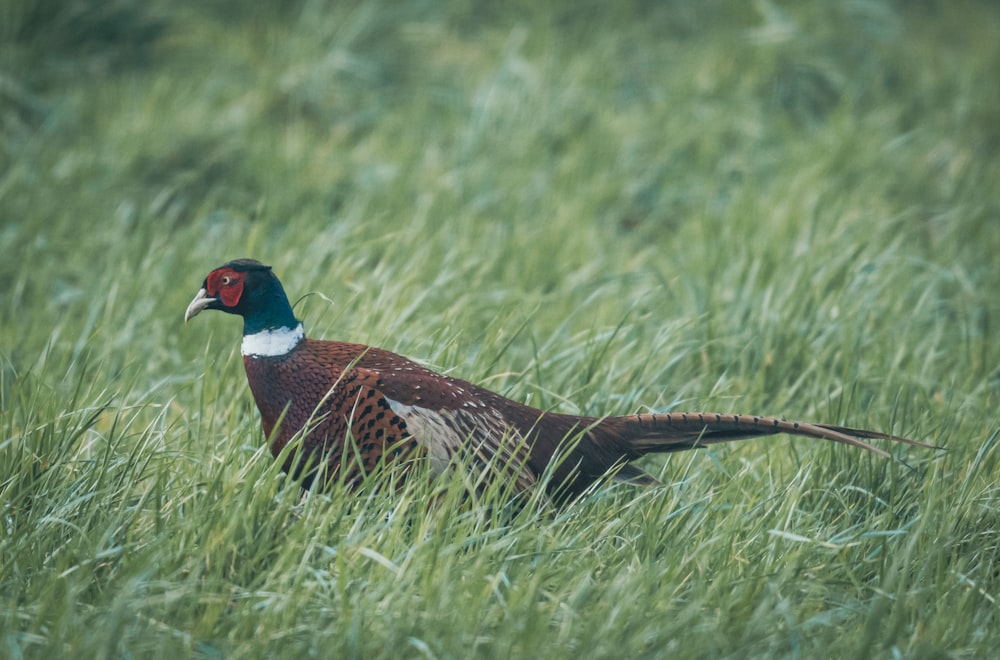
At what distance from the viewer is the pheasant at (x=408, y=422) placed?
9.44ft

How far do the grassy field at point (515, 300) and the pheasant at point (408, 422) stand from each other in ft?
0.37

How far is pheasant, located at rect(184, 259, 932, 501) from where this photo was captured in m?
2.88

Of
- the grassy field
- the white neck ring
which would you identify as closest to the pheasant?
the white neck ring

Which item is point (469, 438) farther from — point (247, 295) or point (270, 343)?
point (247, 295)

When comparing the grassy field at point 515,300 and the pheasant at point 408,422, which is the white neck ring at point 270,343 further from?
the grassy field at point 515,300

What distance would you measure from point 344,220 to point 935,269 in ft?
7.38

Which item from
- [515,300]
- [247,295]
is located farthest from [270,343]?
[515,300]

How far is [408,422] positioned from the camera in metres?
2.88

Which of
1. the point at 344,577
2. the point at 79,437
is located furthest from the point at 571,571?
the point at 79,437

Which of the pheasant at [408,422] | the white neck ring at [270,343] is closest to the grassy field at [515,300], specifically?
the pheasant at [408,422]

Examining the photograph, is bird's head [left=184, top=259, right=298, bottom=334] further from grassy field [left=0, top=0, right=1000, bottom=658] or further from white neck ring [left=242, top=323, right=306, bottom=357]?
grassy field [left=0, top=0, right=1000, bottom=658]

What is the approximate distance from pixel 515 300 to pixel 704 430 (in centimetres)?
125

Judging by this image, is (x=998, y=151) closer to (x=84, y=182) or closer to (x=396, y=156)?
(x=396, y=156)

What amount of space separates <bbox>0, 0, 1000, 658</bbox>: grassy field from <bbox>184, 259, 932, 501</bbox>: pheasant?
0.11 meters
